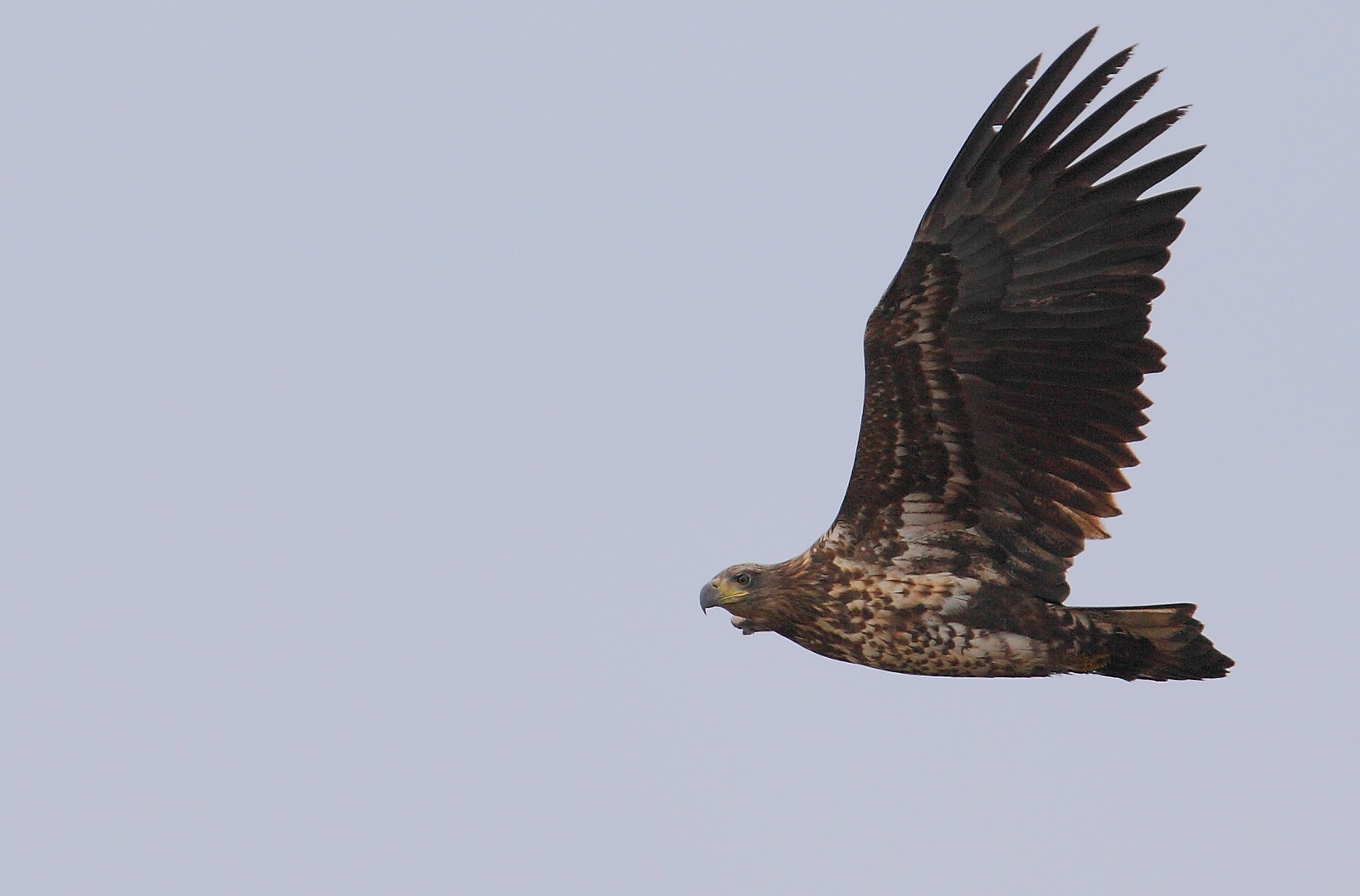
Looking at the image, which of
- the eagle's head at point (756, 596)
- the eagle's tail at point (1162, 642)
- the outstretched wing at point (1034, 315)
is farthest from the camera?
the eagle's head at point (756, 596)

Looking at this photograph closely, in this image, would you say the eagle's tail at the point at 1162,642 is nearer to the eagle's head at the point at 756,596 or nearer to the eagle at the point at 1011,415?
the eagle at the point at 1011,415

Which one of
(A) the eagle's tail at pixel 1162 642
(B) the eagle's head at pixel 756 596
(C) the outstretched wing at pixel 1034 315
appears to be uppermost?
(C) the outstretched wing at pixel 1034 315

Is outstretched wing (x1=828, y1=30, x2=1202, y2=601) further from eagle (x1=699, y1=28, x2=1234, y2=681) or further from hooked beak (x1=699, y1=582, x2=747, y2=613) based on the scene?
hooked beak (x1=699, y1=582, x2=747, y2=613)

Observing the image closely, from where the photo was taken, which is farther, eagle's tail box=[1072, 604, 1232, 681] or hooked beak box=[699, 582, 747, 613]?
hooked beak box=[699, 582, 747, 613]

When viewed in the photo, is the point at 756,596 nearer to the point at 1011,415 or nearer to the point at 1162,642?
the point at 1011,415

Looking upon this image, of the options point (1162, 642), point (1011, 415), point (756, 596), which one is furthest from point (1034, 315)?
point (756, 596)

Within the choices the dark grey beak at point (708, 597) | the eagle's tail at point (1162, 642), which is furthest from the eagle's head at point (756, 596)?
the eagle's tail at point (1162, 642)

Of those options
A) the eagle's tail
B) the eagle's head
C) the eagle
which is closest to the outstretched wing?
the eagle

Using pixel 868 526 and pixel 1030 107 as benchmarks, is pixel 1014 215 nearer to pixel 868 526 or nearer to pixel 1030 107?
pixel 1030 107

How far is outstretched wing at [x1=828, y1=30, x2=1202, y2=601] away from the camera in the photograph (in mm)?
12195

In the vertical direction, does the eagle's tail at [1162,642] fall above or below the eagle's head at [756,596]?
below

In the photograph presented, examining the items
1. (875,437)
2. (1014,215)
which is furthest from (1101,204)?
(875,437)

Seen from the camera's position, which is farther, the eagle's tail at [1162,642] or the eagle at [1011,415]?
the eagle's tail at [1162,642]

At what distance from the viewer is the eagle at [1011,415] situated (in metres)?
12.2
